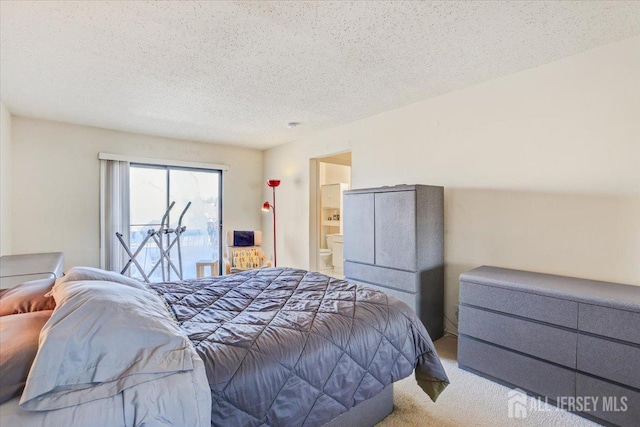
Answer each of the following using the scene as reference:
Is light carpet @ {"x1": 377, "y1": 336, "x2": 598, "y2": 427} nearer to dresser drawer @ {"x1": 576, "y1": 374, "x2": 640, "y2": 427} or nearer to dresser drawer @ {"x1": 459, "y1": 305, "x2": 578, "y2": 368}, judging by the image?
dresser drawer @ {"x1": 576, "y1": 374, "x2": 640, "y2": 427}

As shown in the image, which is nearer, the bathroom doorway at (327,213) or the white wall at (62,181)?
the white wall at (62,181)

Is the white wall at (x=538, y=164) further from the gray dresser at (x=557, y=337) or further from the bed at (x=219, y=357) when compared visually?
the bed at (x=219, y=357)

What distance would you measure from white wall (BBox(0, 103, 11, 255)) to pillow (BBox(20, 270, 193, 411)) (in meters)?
3.32

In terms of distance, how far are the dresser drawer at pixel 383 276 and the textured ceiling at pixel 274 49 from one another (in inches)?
71.8

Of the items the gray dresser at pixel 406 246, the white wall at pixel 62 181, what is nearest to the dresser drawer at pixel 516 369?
the gray dresser at pixel 406 246

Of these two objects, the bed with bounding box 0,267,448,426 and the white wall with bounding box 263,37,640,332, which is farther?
the white wall with bounding box 263,37,640,332

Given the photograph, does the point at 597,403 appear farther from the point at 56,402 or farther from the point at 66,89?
the point at 66,89

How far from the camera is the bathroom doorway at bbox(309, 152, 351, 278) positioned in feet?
16.2

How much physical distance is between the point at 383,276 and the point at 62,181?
4.35 metres

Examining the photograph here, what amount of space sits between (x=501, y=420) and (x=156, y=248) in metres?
4.78

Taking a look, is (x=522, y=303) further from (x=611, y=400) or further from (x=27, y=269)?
(x=27, y=269)

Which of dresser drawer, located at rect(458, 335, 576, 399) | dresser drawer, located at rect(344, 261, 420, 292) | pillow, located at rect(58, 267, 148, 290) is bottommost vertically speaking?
dresser drawer, located at rect(458, 335, 576, 399)

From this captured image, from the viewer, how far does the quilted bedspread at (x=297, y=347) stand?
4.10 ft

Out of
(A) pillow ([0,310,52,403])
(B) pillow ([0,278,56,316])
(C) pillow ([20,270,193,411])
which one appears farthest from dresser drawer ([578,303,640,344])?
(B) pillow ([0,278,56,316])
